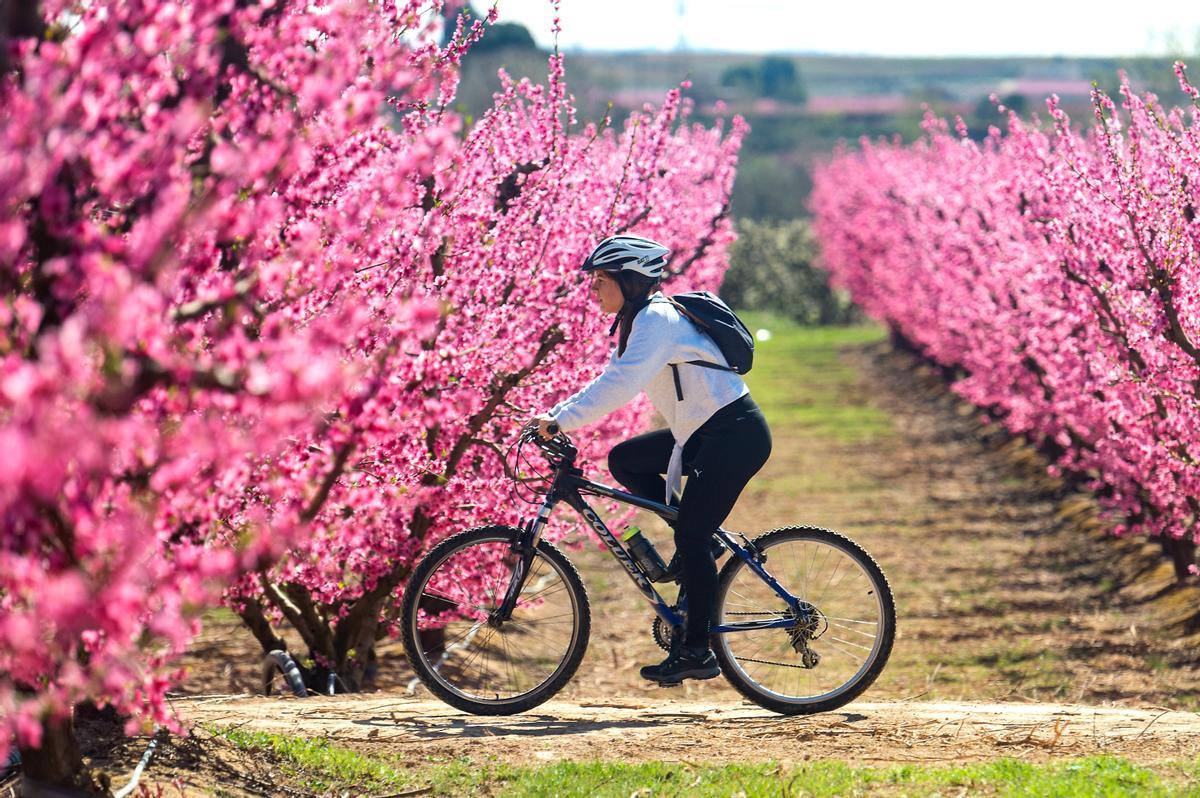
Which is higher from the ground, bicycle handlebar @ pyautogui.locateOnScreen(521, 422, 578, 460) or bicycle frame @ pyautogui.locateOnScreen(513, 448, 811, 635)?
bicycle handlebar @ pyautogui.locateOnScreen(521, 422, 578, 460)

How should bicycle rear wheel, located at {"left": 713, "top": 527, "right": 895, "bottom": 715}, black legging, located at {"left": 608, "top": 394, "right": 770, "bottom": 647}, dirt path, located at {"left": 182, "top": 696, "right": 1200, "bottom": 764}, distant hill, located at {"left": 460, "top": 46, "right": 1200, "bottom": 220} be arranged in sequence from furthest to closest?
1. distant hill, located at {"left": 460, "top": 46, "right": 1200, "bottom": 220}
2. bicycle rear wheel, located at {"left": 713, "top": 527, "right": 895, "bottom": 715}
3. black legging, located at {"left": 608, "top": 394, "right": 770, "bottom": 647}
4. dirt path, located at {"left": 182, "top": 696, "right": 1200, "bottom": 764}

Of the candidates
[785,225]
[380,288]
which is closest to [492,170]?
[380,288]

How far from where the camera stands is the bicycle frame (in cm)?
616

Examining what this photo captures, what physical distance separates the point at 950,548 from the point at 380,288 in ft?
32.6

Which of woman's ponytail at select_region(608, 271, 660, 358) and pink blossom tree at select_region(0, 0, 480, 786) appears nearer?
pink blossom tree at select_region(0, 0, 480, 786)

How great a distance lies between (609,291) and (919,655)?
5.45 m

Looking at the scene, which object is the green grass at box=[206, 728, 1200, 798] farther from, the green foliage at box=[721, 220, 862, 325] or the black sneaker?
the green foliage at box=[721, 220, 862, 325]

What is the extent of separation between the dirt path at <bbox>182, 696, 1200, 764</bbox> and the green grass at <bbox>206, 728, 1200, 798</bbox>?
16 centimetres

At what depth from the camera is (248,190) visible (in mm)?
3955

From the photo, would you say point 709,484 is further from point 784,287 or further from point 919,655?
point 784,287

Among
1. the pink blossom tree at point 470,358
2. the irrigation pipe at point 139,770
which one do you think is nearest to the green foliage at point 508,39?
the pink blossom tree at point 470,358

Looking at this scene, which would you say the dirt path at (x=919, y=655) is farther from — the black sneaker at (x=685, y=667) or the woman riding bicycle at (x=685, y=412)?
the woman riding bicycle at (x=685, y=412)

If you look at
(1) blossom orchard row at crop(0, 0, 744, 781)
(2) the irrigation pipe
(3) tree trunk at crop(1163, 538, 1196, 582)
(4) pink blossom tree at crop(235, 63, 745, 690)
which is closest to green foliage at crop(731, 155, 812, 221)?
(3) tree trunk at crop(1163, 538, 1196, 582)

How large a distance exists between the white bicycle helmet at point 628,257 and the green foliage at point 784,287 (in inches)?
1552
